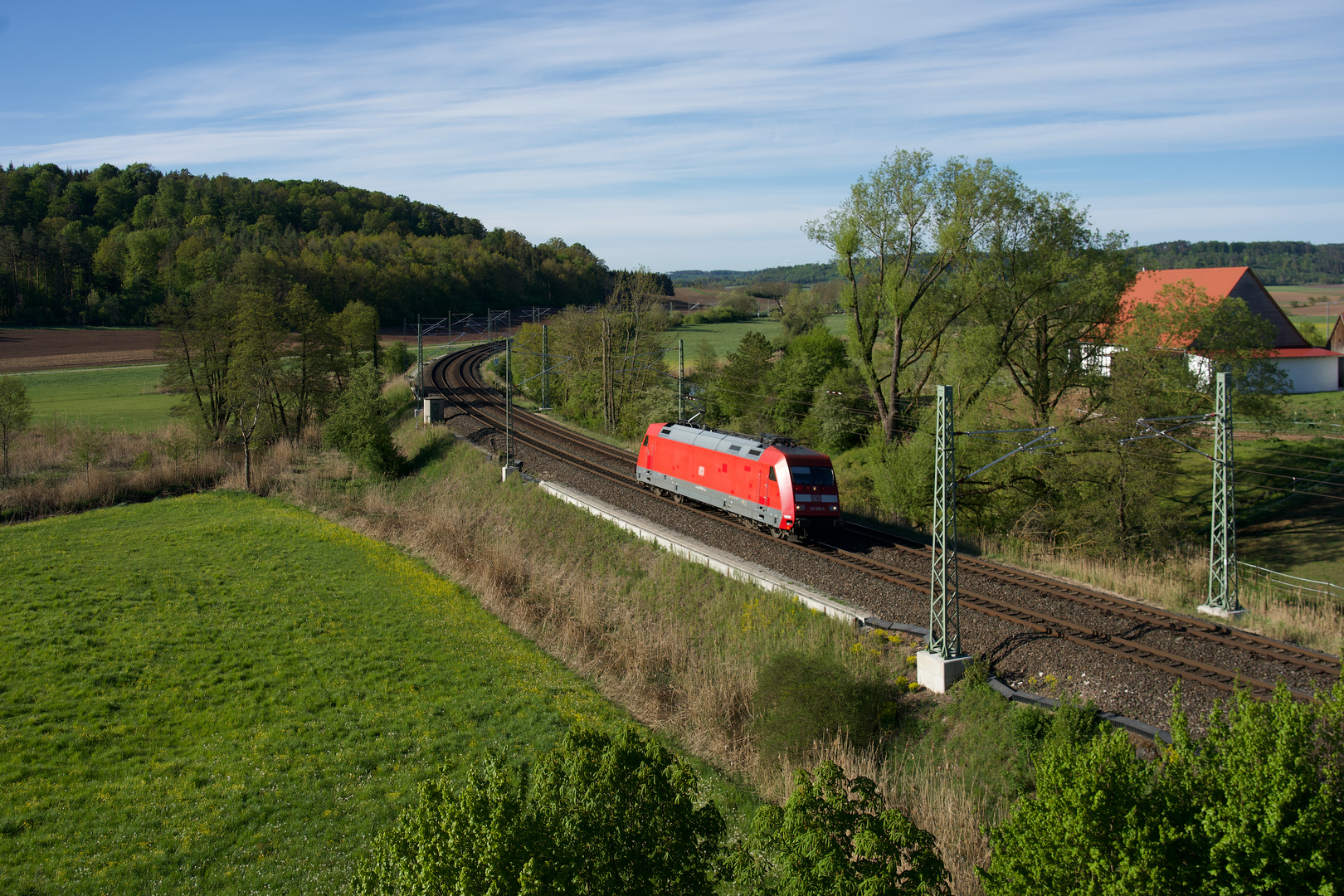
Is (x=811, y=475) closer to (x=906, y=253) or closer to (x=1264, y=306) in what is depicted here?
(x=906, y=253)

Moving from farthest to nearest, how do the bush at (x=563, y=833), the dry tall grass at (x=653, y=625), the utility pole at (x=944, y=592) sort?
the utility pole at (x=944, y=592) → the dry tall grass at (x=653, y=625) → the bush at (x=563, y=833)

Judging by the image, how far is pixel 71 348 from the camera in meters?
78.9

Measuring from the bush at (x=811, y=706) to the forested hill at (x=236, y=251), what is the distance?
62937 mm

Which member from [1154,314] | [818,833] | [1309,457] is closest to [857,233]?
[1154,314]

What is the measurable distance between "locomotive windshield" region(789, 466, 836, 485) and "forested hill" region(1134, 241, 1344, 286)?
138270mm

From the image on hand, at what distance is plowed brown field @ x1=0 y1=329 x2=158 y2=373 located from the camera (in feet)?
240

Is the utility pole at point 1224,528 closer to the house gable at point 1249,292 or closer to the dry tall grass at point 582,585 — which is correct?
the dry tall grass at point 582,585

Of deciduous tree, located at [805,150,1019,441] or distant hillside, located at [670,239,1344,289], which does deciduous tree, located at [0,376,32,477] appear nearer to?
deciduous tree, located at [805,150,1019,441]

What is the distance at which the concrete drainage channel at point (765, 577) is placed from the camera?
528 inches

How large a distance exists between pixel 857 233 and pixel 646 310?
29.3 meters

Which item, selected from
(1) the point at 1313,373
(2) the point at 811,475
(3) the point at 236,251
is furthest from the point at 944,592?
(3) the point at 236,251

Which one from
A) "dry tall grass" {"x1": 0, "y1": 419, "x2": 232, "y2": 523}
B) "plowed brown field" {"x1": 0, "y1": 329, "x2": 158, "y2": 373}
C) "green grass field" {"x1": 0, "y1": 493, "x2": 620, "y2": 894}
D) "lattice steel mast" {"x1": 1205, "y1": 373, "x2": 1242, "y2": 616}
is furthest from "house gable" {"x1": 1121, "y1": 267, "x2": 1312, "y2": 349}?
"plowed brown field" {"x1": 0, "y1": 329, "x2": 158, "y2": 373}

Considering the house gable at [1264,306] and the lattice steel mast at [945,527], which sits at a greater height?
the house gable at [1264,306]

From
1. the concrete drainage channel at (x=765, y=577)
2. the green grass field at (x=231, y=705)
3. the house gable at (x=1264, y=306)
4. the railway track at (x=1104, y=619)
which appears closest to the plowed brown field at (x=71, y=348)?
the green grass field at (x=231, y=705)
